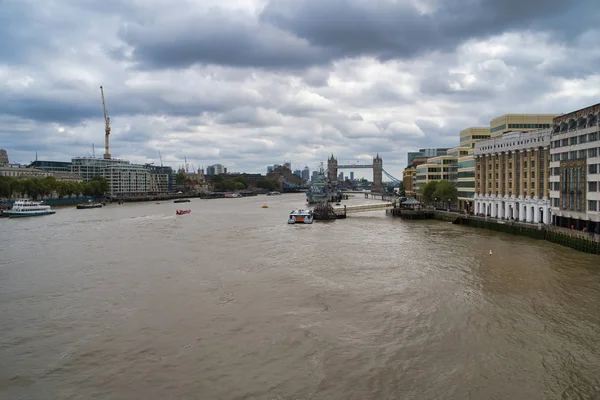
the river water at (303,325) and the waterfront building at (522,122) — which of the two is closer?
the river water at (303,325)

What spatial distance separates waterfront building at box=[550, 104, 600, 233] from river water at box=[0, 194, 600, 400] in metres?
5.26

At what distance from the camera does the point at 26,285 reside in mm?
24391

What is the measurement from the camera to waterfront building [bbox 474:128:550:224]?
44.2m

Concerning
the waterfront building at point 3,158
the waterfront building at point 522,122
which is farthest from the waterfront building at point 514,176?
the waterfront building at point 3,158

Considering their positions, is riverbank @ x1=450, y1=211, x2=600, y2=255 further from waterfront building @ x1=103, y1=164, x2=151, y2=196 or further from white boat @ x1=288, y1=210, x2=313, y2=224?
waterfront building @ x1=103, y1=164, x2=151, y2=196

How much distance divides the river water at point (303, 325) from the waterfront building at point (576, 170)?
17.3 ft

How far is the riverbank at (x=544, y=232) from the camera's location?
31.1 meters

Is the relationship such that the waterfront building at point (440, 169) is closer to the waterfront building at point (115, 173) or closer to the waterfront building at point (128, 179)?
the waterfront building at point (115, 173)

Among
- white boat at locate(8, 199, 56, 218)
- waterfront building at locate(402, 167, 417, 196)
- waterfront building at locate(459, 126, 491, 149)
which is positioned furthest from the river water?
waterfront building at locate(402, 167, 417, 196)

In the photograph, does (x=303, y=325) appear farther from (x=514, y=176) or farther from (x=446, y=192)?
(x=446, y=192)

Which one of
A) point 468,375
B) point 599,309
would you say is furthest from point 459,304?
point 468,375

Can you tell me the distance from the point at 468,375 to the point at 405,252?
822 inches

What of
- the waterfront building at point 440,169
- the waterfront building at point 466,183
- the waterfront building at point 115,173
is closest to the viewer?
the waterfront building at point 466,183

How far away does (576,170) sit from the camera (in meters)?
36.6
